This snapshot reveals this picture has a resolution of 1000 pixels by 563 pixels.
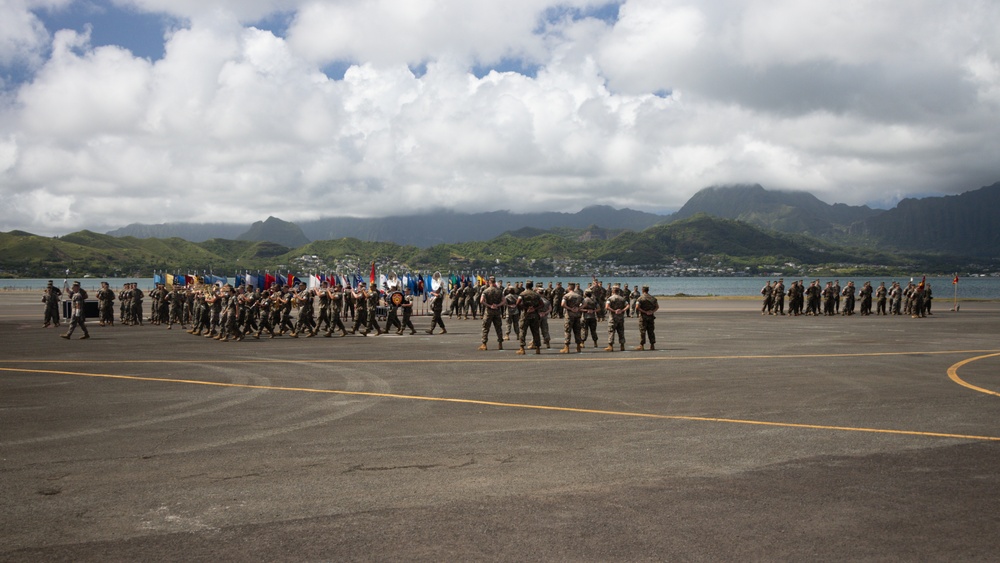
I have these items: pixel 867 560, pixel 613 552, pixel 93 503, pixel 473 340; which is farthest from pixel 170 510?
pixel 473 340

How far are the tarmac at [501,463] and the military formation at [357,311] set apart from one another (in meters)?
4.57

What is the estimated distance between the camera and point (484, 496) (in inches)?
265

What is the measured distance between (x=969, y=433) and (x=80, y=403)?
13.0 m

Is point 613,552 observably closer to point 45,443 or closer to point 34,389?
point 45,443

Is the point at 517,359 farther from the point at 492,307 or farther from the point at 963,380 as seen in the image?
the point at 963,380

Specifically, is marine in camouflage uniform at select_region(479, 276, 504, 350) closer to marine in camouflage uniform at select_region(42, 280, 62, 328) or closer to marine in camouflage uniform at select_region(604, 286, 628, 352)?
marine in camouflage uniform at select_region(604, 286, 628, 352)

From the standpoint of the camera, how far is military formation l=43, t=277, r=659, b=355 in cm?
2102

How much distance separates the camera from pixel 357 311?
27766mm

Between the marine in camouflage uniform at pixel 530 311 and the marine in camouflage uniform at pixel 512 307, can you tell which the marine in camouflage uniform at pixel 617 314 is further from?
the marine in camouflage uniform at pixel 512 307

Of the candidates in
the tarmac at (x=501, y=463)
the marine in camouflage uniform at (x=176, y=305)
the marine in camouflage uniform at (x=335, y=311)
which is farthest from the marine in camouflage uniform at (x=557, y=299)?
the tarmac at (x=501, y=463)

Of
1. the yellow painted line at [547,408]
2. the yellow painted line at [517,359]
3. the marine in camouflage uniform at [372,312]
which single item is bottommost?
the yellow painted line at [517,359]

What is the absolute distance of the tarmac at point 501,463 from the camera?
5609 mm

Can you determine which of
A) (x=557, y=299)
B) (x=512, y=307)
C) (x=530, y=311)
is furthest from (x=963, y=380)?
(x=557, y=299)

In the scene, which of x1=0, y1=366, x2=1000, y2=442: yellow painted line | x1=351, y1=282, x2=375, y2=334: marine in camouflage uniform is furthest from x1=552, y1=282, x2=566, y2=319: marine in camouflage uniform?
x1=0, y1=366, x2=1000, y2=442: yellow painted line
